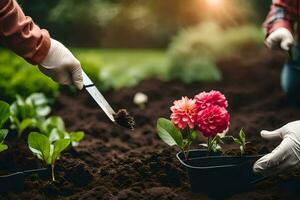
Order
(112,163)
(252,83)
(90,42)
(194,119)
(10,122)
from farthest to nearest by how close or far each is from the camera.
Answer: (90,42) → (252,83) → (10,122) → (112,163) → (194,119)

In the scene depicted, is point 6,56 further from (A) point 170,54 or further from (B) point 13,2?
(B) point 13,2

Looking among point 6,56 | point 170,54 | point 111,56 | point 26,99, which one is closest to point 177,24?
point 111,56

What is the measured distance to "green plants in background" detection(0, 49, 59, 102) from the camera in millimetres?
4469

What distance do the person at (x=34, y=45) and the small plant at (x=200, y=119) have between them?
55 centimetres

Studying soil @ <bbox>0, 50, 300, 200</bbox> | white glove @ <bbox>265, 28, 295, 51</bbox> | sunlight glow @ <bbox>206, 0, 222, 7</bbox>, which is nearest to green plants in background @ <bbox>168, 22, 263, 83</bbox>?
soil @ <bbox>0, 50, 300, 200</bbox>

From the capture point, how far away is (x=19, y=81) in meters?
4.59

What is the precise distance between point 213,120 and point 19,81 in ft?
7.03

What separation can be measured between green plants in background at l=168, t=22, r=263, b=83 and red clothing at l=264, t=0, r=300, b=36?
1423mm

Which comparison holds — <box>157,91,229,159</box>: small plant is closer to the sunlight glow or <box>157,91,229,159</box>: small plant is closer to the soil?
the soil

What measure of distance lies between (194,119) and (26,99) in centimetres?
178

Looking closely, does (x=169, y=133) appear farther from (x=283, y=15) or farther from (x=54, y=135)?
(x=283, y=15)

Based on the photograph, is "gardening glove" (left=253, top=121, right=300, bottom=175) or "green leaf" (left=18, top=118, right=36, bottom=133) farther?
"green leaf" (left=18, top=118, right=36, bottom=133)

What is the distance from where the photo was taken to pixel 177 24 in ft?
25.0

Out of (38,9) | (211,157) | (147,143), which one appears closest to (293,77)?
(147,143)
